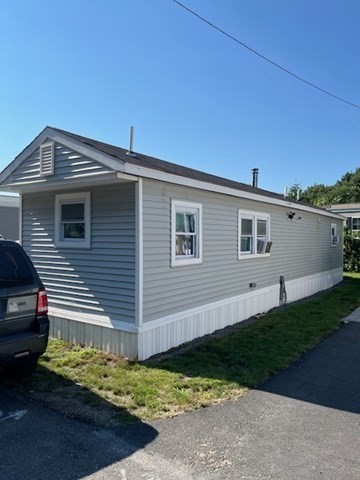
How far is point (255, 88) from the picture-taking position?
12555 mm

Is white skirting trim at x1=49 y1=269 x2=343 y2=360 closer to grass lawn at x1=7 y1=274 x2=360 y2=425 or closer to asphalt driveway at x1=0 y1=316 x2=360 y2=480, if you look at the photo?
grass lawn at x1=7 y1=274 x2=360 y2=425

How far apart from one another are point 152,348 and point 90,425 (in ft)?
7.69

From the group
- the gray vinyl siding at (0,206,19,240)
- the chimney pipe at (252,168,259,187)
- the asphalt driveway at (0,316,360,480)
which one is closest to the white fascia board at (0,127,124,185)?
the asphalt driveway at (0,316,360,480)

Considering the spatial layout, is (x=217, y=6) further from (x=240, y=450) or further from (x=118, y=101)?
(x=240, y=450)

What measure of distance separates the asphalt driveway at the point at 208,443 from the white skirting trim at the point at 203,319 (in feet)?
6.33

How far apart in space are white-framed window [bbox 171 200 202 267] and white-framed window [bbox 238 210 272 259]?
6.09ft

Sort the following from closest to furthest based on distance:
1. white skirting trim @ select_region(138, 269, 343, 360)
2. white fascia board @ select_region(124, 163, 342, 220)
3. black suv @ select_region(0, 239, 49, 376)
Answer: black suv @ select_region(0, 239, 49, 376)
white fascia board @ select_region(124, 163, 342, 220)
white skirting trim @ select_region(138, 269, 343, 360)

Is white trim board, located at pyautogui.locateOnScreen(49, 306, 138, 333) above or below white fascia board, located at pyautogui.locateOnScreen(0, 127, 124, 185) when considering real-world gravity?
below

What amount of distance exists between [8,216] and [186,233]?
16.0 metres

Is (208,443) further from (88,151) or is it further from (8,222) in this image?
(8,222)

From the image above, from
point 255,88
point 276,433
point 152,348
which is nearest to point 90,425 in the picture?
point 276,433

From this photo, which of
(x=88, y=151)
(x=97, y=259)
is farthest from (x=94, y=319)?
(x=88, y=151)

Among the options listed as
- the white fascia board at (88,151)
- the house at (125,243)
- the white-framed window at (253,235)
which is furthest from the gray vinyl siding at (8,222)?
the white fascia board at (88,151)

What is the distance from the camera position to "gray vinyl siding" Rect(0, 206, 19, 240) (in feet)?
63.6
